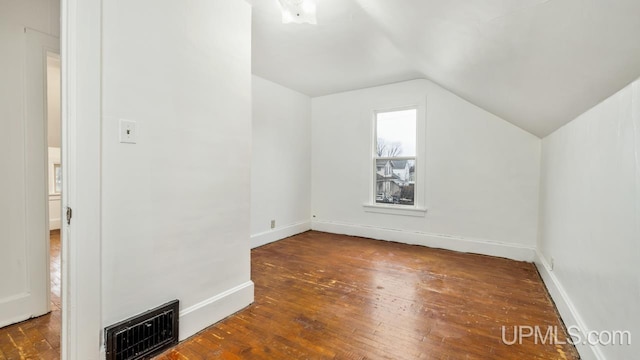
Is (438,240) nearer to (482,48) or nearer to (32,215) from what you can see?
(482,48)

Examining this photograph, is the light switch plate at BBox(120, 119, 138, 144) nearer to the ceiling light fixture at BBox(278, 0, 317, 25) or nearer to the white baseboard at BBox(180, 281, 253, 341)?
the white baseboard at BBox(180, 281, 253, 341)

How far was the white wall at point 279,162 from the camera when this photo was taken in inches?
151

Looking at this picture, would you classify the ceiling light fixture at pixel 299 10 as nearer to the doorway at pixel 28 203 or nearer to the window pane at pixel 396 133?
the doorway at pixel 28 203

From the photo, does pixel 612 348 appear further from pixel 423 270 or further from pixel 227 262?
pixel 227 262

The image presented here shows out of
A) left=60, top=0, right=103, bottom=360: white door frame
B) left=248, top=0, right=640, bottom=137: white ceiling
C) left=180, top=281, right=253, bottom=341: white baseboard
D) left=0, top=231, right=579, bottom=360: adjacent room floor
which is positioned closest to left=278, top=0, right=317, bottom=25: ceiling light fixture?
left=248, top=0, right=640, bottom=137: white ceiling

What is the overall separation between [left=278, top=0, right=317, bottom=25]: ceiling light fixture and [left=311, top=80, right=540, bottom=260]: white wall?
2355 mm

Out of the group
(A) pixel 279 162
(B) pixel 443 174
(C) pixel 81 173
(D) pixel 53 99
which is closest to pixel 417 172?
(B) pixel 443 174

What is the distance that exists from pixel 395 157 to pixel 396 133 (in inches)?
14.6

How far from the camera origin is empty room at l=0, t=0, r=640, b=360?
1.33 metres

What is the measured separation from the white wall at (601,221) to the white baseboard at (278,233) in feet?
Answer: 10.4

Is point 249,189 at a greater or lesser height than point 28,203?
greater

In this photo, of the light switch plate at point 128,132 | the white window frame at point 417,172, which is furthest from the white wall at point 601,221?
the light switch plate at point 128,132

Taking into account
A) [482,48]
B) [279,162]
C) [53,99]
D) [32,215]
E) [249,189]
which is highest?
[53,99]

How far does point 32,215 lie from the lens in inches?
78.6
